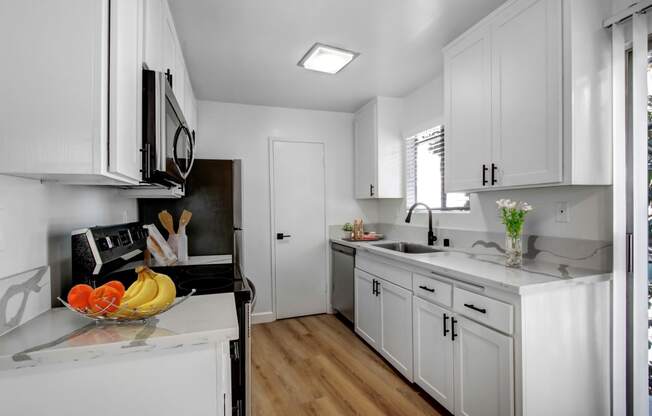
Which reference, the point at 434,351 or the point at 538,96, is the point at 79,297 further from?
the point at 538,96

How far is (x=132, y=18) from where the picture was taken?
1.06 metres

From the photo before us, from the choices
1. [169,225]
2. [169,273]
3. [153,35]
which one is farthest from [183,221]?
[153,35]

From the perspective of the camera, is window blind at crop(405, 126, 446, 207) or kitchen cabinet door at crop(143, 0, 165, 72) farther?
window blind at crop(405, 126, 446, 207)

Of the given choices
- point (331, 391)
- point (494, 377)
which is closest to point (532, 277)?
Result: point (494, 377)

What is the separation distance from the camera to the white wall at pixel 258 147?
344cm

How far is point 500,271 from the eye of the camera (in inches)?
67.8

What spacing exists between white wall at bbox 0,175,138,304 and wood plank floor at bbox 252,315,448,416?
4.75 feet

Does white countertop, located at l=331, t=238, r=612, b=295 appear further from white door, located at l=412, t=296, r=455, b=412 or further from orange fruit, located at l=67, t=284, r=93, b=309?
orange fruit, located at l=67, t=284, r=93, b=309

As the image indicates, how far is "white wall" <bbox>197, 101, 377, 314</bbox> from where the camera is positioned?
135 inches

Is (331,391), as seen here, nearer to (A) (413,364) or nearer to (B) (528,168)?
(A) (413,364)

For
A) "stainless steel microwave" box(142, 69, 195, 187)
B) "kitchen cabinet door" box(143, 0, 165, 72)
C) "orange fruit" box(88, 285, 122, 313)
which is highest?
"kitchen cabinet door" box(143, 0, 165, 72)

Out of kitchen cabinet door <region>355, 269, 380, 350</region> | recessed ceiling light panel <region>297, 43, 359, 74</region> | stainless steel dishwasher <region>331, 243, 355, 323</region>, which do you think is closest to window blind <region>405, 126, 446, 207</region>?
stainless steel dishwasher <region>331, 243, 355, 323</region>

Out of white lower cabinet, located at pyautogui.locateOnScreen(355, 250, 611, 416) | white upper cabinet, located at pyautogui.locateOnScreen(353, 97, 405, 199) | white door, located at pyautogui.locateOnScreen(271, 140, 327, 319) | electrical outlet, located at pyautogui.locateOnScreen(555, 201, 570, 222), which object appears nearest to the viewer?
white lower cabinet, located at pyautogui.locateOnScreen(355, 250, 611, 416)

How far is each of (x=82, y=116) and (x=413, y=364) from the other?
2229 millimetres
